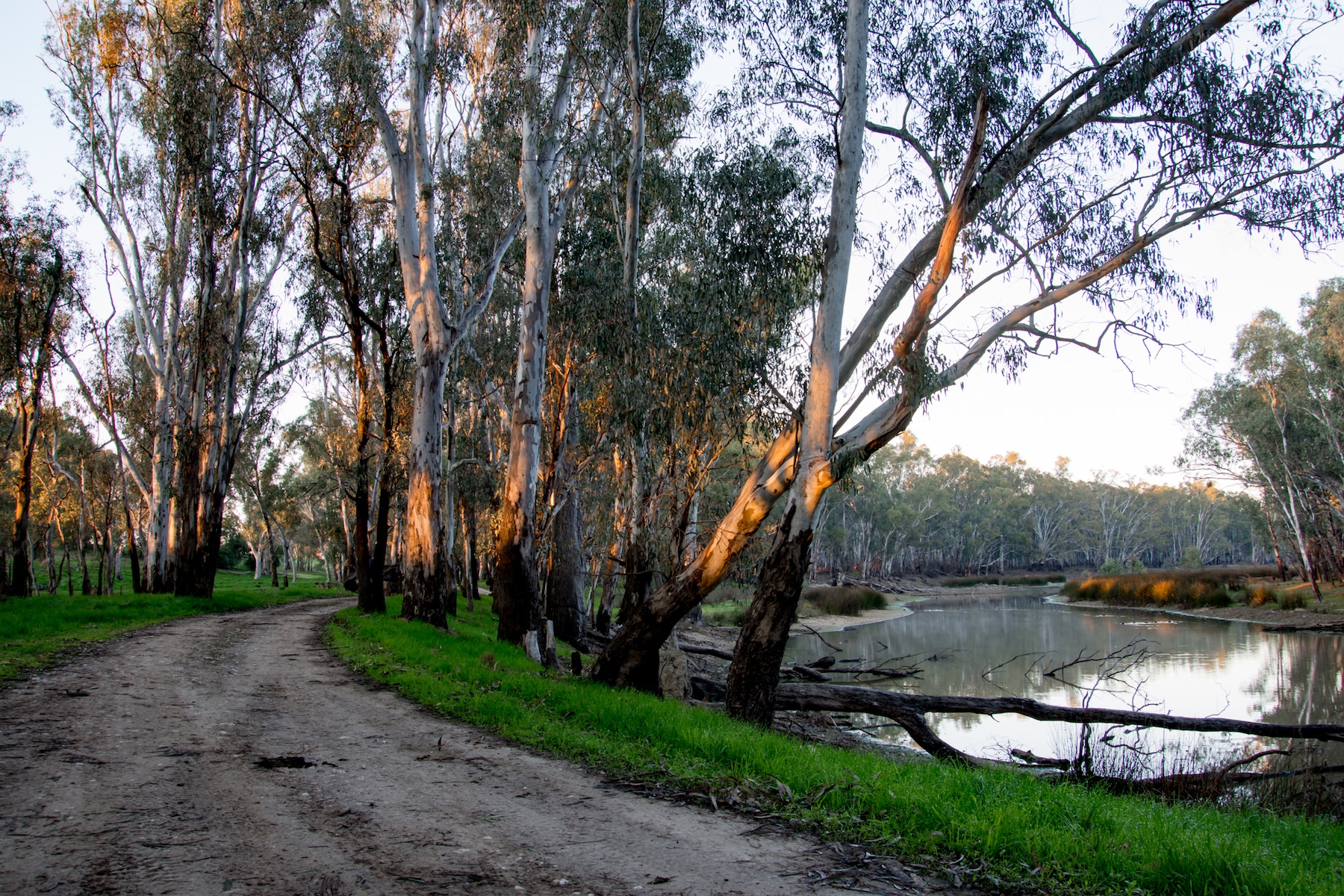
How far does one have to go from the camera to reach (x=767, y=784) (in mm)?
4559

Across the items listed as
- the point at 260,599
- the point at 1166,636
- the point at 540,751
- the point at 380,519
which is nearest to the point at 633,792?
the point at 540,751

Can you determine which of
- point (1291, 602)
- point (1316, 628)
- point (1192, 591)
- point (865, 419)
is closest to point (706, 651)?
point (865, 419)

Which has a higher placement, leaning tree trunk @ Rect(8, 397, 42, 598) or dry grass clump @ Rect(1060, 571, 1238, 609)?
leaning tree trunk @ Rect(8, 397, 42, 598)

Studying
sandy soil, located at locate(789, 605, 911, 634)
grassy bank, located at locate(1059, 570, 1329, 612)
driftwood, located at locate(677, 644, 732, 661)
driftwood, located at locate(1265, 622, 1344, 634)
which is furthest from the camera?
grassy bank, located at locate(1059, 570, 1329, 612)

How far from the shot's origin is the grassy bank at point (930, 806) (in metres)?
3.29

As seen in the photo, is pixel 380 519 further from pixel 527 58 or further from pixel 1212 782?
pixel 1212 782

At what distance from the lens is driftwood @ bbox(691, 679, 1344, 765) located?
23.7ft

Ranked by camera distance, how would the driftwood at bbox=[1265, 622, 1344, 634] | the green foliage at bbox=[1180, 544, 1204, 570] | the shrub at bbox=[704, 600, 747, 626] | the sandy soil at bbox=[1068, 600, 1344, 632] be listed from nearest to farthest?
1. the driftwood at bbox=[1265, 622, 1344, 634]
2. the sandy soil at bbox=[1068, 600, 1344, 632]
3. the shrub at bbox=[704, 600, 747, 626]
4. the green foliage at bbox=[1180, 544, 1204, 570]

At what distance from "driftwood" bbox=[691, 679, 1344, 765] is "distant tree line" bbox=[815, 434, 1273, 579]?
4829cm

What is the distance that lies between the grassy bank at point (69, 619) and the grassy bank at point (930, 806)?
4.37 m

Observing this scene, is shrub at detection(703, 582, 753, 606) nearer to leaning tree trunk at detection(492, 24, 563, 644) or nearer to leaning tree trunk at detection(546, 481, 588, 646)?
leaning tree trunk at detection(546, 481, 588, 646)

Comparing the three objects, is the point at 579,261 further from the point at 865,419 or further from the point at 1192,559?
the point at 1192,559

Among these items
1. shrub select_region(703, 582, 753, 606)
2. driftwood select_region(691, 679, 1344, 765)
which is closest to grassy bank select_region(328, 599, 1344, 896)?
driftwood select_region(691, 679, 1344, 765)

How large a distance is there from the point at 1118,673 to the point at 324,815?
13224 mm
